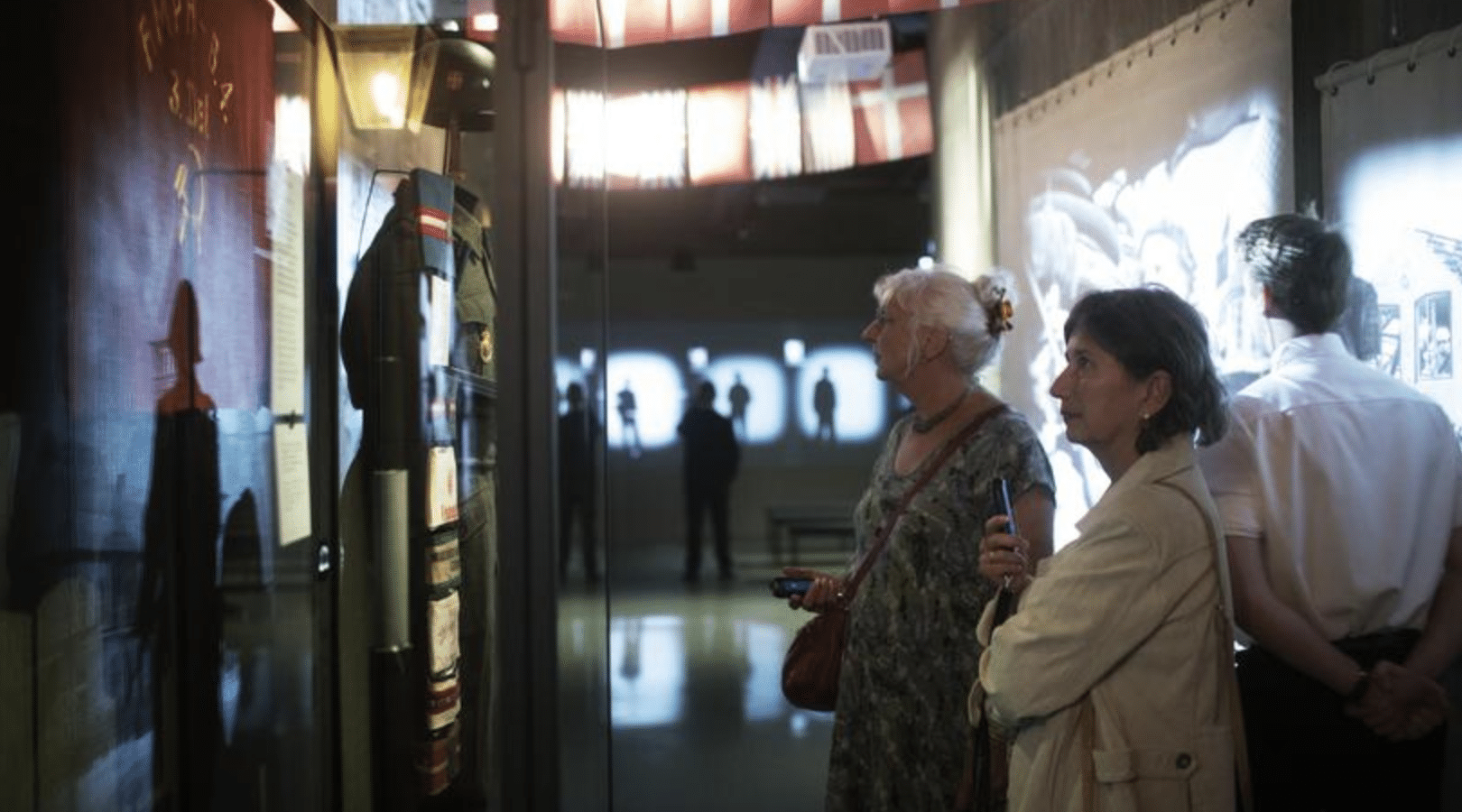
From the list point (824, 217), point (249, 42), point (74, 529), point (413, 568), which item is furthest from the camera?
point (824, 217)

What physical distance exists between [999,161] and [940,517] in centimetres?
284

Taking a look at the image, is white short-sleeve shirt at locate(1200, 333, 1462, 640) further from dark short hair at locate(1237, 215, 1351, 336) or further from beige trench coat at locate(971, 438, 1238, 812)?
beige trench coat at locate(971, 438, 1238, 812)

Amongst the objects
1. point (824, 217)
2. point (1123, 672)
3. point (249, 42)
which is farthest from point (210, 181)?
point (824, 217)

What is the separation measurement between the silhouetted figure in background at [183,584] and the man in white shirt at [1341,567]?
1.57 m

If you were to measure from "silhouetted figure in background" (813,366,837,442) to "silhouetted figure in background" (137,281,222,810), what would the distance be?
1436 cm

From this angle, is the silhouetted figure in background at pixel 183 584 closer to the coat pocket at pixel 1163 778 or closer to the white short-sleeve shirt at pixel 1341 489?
the coat pocket at pixel 1163 778

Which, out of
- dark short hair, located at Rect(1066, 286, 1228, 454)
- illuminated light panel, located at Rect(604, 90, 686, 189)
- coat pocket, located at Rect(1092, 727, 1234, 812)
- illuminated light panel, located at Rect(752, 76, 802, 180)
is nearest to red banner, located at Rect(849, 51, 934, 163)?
illuminated light panel, located at Rect(752, 76, 802, 180)

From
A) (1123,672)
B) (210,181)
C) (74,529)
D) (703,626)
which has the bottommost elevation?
(703,626)

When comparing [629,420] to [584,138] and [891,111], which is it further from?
[584,138]

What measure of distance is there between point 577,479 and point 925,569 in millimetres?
897

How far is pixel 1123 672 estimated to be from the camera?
1708 millimetres

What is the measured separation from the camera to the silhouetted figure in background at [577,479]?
1633 mm

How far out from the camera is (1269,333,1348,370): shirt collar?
7.44 ft

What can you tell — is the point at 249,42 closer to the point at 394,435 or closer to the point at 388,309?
the point at 388,309
